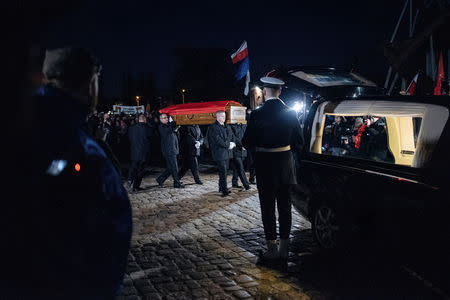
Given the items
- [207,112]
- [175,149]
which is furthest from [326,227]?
[207,112]

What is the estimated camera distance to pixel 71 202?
1152 mm

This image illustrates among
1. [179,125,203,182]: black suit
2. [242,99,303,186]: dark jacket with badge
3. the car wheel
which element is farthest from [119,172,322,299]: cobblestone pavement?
[179,125,203,182]: black suit

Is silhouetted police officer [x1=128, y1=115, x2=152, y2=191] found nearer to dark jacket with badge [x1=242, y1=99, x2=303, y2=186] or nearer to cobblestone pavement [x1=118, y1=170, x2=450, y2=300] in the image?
cobblestone pavement [x1=118, y1=170, x2=450, y2=300]

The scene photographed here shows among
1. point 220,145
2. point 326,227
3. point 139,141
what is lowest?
point 326,227

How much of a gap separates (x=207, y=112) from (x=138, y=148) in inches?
472

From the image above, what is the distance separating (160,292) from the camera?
12.2 feet

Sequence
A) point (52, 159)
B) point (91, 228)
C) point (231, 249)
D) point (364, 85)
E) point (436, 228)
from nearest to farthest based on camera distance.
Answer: point (52, 159)
point (91, 228)
point (436, 228)
point (231, 249)
point (364, 85)

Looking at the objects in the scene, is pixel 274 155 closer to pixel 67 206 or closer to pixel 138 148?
pixel 67 206

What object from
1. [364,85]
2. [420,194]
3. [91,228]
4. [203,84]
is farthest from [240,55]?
[203,84]

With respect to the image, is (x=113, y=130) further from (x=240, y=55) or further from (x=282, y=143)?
(x=282, y=143)

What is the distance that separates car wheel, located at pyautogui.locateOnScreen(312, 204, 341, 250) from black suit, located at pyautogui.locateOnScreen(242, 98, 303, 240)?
0.52 m

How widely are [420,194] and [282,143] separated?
1.59 meters

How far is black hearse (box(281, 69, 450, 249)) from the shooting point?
3.22m

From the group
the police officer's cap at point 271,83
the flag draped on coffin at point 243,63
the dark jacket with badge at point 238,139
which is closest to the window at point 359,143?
the police officer's cap at point 271,83
